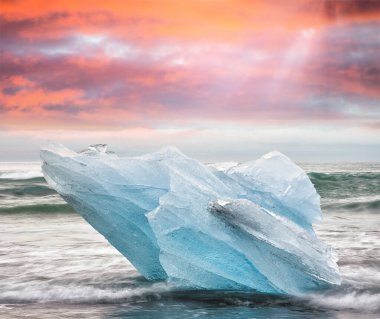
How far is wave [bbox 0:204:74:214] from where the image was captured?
18141 mm

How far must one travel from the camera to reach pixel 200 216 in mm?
5250

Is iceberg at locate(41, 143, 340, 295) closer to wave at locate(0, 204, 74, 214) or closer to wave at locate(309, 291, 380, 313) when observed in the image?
wave at locate(309, 291, 380, 313)

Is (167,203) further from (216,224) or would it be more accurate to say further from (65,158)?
(65,158)

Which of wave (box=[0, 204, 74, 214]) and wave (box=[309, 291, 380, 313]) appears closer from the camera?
wave (box=[309, 291, 380, 313])

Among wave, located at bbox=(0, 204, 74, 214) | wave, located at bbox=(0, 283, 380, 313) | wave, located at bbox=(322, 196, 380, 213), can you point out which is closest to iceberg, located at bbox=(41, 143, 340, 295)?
wave, located at bbox=(0, 283, 380, 313)

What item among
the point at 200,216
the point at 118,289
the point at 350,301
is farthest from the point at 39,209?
the point at 350,301

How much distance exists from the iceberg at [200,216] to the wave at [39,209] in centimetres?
1258

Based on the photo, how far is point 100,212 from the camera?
5.74 meters

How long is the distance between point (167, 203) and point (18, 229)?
8.97 metres

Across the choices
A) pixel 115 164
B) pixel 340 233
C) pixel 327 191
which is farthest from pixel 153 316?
pixel 327 191

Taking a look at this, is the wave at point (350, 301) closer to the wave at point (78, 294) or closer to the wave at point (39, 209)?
the wave at point (78, 294)

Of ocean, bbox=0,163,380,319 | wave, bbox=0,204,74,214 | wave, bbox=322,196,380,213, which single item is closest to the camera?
ocean, bbox=0,163,380,319

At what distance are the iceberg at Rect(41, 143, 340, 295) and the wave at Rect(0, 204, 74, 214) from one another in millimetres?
12580

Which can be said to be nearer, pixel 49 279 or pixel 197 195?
pixel 197 195
